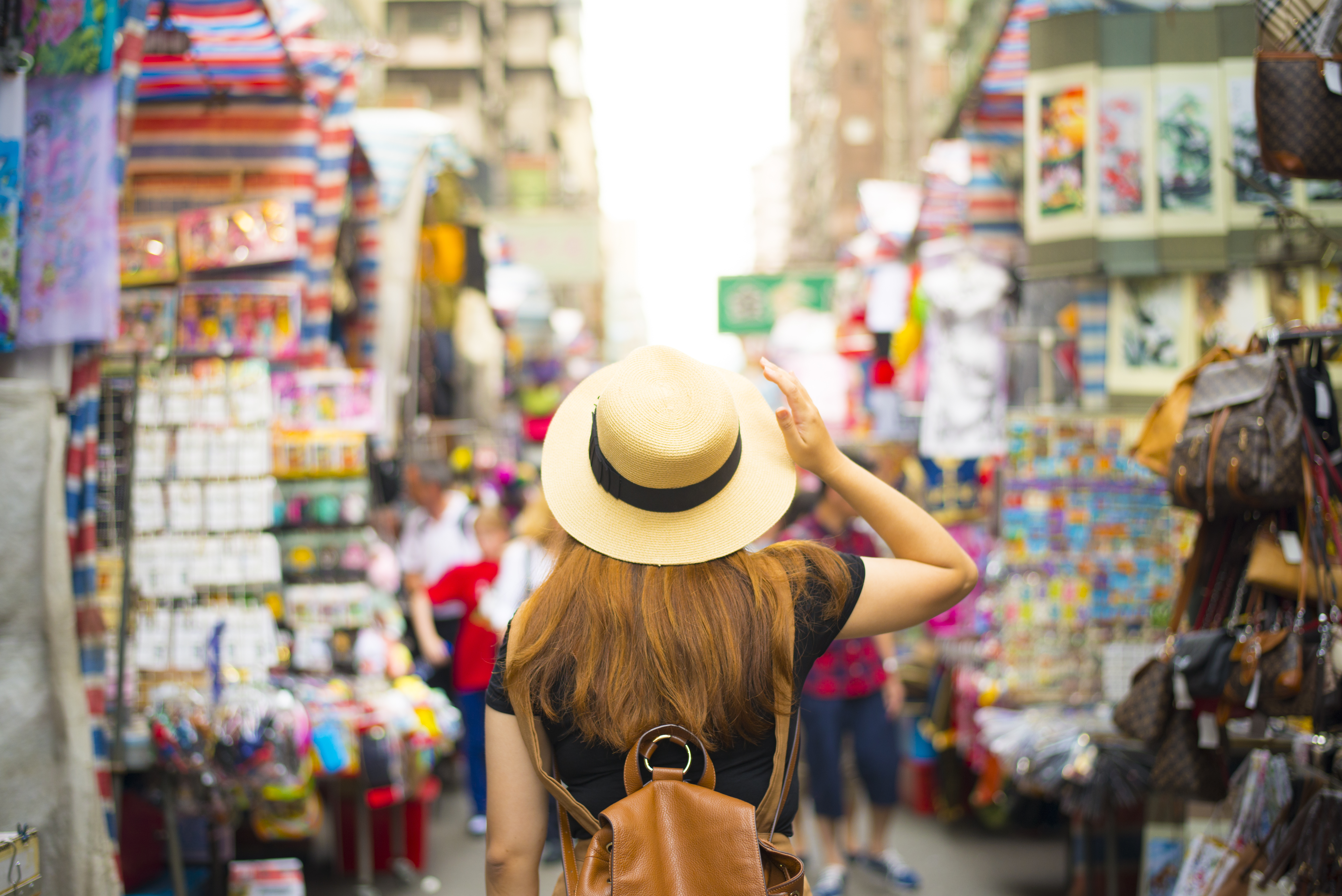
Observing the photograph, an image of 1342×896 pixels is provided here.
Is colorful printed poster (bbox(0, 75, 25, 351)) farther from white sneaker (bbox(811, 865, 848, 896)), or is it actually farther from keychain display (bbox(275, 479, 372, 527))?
white sneaker (bbox(811, 865, 848, 896))

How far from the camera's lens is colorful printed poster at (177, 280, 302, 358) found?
512cm

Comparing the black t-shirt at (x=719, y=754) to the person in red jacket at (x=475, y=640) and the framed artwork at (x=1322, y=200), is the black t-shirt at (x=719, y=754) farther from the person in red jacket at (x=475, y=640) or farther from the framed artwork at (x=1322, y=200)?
the person in red jacket at (x=475, y=640)

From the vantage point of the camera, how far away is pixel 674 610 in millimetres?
2062

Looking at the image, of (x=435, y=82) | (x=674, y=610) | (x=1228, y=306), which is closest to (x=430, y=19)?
(x=435, y=82)

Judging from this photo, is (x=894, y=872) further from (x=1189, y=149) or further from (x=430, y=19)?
(x=430, y=19)

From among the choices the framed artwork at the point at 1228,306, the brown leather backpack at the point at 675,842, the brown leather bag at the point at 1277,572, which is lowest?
the brown leather backpack at the point at 675,842

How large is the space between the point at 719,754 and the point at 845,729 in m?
4.21

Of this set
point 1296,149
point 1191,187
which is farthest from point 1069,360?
point 1296,149

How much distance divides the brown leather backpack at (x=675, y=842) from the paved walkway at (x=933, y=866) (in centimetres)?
385

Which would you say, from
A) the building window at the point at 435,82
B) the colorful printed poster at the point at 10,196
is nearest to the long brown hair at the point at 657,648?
the colorful printed poster at the point at 10,196

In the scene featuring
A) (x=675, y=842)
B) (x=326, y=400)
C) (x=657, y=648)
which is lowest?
(x=675, y=842)

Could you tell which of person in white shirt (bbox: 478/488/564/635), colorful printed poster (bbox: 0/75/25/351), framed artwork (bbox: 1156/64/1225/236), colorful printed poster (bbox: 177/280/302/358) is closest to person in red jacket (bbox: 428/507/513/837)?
person in white shirt (bbox: 478/488/564/635)

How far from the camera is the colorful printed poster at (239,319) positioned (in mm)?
5125

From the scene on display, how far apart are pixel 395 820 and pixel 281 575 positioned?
5.88 feet
